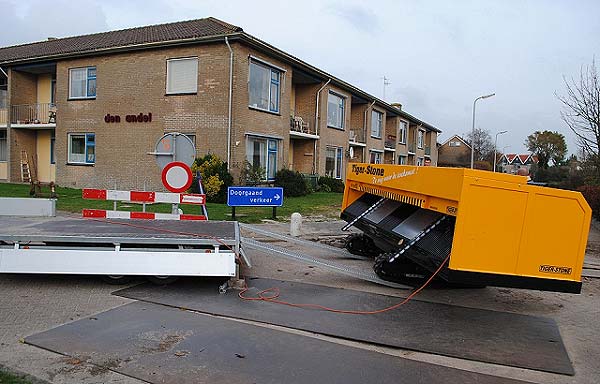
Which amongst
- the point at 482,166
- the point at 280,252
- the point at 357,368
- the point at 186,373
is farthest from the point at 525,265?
the point at 482,166

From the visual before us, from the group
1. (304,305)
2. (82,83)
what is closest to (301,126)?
(82,83)

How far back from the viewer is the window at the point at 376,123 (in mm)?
39000

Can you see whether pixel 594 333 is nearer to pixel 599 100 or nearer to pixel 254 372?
pixel 254 372

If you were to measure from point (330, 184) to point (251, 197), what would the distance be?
645 inches

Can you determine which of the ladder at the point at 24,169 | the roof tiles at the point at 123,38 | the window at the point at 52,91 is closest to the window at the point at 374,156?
the roof tiles at the point at 123,38

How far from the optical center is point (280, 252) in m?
7.81

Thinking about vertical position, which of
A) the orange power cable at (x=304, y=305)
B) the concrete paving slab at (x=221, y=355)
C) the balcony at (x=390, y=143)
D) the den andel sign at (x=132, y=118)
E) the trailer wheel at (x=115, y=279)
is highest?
the balcony at (x=390, y=143)

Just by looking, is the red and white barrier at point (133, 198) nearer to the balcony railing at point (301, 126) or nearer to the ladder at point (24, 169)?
the balcony railing at point (301, 126)

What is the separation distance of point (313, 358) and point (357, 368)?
0.40 meters

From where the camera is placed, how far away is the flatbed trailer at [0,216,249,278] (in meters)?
5.87

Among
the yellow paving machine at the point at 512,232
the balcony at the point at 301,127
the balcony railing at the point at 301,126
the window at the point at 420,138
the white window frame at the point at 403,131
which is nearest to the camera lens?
the yellow paving machine at the point at 512,232

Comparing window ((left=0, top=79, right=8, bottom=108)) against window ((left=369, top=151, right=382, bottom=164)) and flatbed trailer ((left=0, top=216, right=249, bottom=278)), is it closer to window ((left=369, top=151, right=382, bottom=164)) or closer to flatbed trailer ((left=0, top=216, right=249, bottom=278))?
window ((left=369, top=151, right=382, bottom=164))

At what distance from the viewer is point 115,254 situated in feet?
19.5

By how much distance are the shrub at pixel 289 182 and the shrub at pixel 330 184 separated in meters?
4.63
